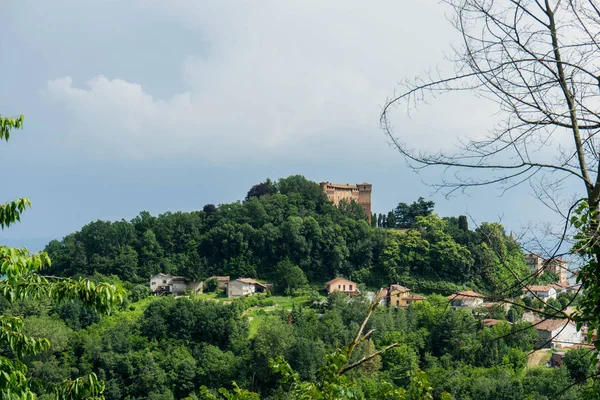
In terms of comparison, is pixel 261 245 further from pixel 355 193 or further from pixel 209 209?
pixel 355 193

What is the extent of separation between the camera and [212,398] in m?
4.60

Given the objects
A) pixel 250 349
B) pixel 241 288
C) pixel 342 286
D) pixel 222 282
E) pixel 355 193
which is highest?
pixel 355 193

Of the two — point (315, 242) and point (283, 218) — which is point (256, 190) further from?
point (315, 242)

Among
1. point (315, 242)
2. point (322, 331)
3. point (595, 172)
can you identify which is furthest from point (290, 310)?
point (595, 172)

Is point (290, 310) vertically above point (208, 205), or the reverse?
point (208, 205)

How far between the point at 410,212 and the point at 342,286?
1261 centimetres

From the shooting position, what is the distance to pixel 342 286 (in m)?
34.9

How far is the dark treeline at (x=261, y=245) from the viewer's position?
37.5m

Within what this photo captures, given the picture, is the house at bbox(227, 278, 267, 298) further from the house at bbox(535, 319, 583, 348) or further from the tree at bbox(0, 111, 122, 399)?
the tree at bbox(0, 111, 122, 399)

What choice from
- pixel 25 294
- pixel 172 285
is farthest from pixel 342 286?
pixel 25 294

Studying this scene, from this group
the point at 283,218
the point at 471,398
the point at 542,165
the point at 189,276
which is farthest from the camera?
the point at 283,218

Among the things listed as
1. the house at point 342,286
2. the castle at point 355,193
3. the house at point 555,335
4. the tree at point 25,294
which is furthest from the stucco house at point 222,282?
the tree at point 25,294

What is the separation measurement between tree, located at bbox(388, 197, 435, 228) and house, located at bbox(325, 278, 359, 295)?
34.5ft

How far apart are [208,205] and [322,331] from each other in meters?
20.2
